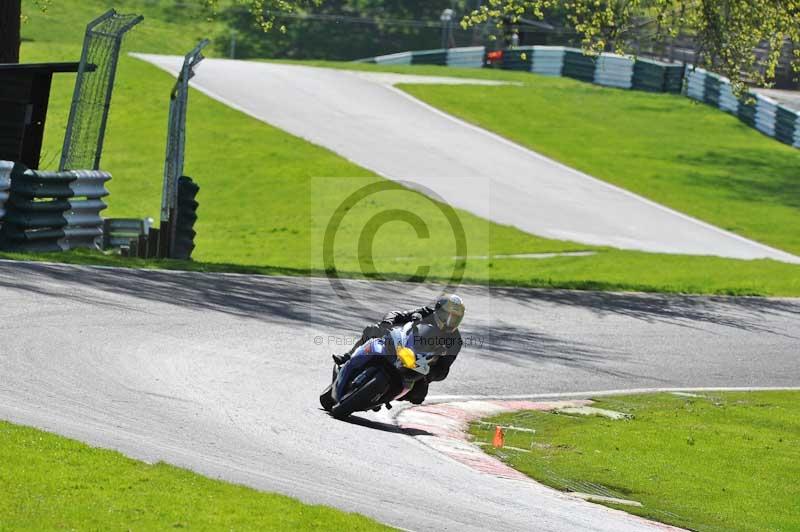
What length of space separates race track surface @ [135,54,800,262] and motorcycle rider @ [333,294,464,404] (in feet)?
65.5

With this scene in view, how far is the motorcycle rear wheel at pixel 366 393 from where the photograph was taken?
1220 cm

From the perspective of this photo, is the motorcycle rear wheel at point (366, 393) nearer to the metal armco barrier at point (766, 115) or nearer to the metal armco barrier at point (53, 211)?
the metal armco barrier at point (53, 211)

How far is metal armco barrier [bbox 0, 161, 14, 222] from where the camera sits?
2016cm

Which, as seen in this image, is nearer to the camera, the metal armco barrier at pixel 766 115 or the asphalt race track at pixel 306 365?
the asphalt race track at pixel 306 365

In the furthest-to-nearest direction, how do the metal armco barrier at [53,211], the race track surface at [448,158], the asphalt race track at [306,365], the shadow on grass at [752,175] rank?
the shadow on grass at [752,175]
the race track surface at [448,158]
the metal armco barrier at [53,211]
the asphalt race track at [306,365]

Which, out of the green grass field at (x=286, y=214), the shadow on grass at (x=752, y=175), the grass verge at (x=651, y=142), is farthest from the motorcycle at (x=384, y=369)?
the shadow on grass at (x=752, y=175)

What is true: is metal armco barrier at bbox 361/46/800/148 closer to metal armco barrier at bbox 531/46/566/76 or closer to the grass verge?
metal armco barrier at bbox 531/46/566/76

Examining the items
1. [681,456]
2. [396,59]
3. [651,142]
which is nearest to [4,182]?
[681,456]

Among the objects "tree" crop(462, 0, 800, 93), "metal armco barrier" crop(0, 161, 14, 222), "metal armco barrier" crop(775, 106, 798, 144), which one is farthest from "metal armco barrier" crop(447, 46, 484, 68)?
"metal armco barrier" crop(0, 161, 14, 222)

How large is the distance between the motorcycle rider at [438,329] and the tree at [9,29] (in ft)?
48.3

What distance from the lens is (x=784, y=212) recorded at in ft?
126

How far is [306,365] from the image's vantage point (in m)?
15.3

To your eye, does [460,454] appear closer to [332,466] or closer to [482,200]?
[332,466]

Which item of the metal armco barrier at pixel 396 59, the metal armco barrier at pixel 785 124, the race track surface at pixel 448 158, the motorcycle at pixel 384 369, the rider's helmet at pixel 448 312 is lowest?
the motorcycle at pixel 384 369
